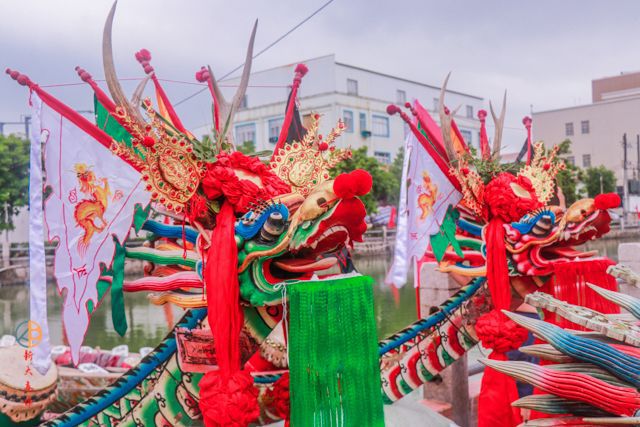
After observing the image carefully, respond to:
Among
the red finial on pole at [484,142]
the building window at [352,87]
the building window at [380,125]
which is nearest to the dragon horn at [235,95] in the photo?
the red finial on pole at [484,142]

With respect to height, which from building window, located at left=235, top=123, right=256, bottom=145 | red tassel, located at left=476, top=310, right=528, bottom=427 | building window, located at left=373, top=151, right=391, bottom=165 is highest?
building window, located at left=235, top=123, right=256, bottom=145

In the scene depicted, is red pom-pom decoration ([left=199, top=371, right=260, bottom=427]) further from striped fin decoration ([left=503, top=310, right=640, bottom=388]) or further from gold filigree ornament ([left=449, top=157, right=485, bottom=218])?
gold filigree ornament ([left=449, top=157, right=485, bottom=218])

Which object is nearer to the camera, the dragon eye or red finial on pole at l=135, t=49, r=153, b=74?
the dragon eye

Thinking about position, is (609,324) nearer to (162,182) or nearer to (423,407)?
(162,182)

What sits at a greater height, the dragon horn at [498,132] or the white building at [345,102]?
the white building at [345,102]

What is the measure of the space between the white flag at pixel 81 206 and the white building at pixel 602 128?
25.8 meters

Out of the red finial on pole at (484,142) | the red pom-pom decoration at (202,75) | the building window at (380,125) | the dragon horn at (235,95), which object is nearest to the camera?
the dragon horn at (235,95)

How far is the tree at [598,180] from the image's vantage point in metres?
24.8

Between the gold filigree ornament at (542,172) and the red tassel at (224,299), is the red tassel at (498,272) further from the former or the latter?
the red tassel at (224,299)

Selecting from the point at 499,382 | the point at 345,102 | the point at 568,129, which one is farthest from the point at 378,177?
the point at 499,382

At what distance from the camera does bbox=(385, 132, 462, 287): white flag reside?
3.71 m

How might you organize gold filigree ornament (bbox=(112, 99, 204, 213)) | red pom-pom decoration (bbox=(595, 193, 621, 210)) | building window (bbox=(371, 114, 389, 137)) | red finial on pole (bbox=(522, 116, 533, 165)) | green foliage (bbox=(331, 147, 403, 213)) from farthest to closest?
building window (bbox=(371, 114, 389, 137)), green foliage (bbox=(331, 147, 403, 213)), red finial on pole (bbox=(522, 116, 533, 165)), red pom-pom decoration (bbox=(595, 193, 621, 210)), gold filigree ornament (bbox=(112, 99, 204, 213))

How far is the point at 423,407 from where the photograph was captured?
4.07 metres

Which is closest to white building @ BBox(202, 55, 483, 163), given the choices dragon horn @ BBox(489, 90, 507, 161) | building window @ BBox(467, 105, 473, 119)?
building window @ BBox(467, 105, 473, 119)
